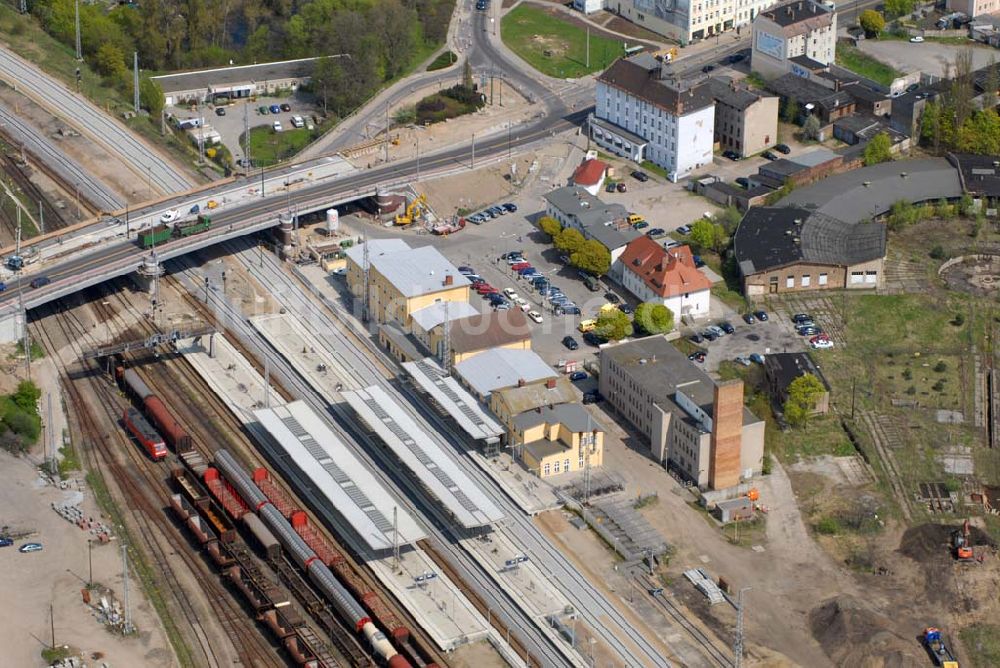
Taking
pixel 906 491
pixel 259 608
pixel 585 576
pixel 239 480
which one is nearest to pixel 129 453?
pixel 239 480

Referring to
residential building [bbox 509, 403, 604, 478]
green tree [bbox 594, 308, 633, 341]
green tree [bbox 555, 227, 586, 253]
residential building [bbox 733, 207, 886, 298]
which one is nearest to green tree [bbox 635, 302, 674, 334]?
green tree [bbox 594, 308, 633, 341]

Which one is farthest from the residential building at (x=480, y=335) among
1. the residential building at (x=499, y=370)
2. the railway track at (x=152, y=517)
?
the railway track at (x=152, y=517)

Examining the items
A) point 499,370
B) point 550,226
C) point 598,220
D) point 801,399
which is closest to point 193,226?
point 550,226

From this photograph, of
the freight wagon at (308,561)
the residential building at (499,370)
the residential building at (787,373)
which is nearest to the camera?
the freight wagon at (308,561)

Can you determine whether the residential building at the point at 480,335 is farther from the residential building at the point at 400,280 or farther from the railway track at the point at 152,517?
the railway track at the point at 152,517

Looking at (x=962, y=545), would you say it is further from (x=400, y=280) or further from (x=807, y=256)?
(x=400, y=280)

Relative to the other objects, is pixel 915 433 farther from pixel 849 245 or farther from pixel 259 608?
pixel 259 608
